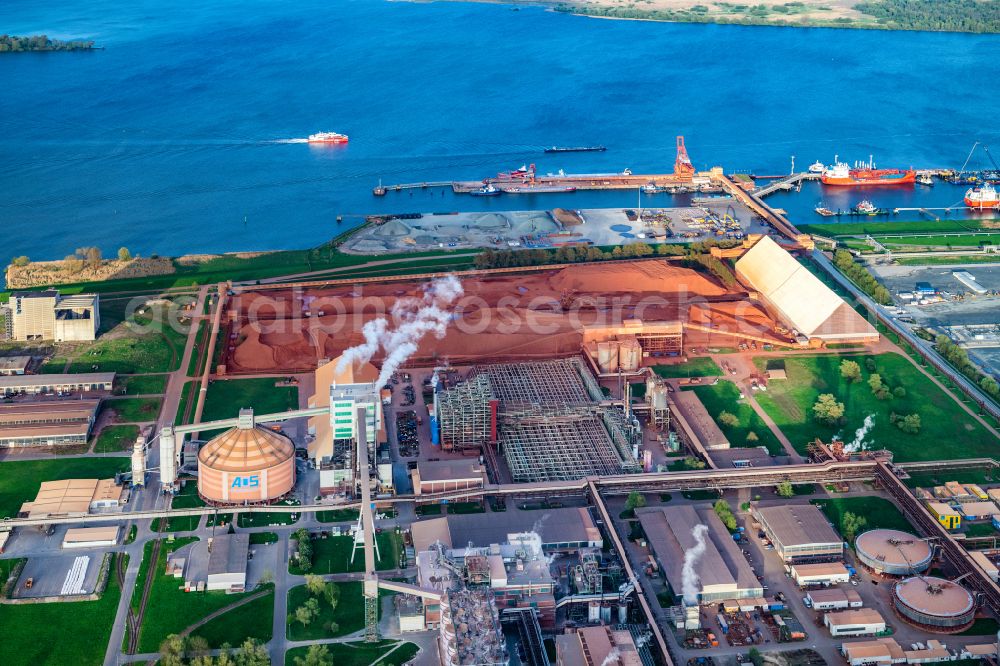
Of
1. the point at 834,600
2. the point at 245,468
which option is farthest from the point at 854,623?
the point at 245,468

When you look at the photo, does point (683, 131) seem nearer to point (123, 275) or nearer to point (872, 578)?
point (123, 275)

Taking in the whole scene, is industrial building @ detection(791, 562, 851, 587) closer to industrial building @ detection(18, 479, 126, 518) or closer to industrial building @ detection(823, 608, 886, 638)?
industrial building @ detection(823, 608, 886, 638)

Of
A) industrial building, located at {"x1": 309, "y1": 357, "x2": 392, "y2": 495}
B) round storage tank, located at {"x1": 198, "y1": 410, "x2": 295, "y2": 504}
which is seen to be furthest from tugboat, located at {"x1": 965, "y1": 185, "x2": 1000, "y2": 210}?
round storage tank, located at {"x1": 198, "y1": 410, "x2": 295, "y2": 504}

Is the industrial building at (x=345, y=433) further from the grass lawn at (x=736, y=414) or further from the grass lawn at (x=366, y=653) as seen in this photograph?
the grass lawn at (x=736, y=414)

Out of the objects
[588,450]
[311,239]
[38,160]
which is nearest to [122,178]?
[38,160]

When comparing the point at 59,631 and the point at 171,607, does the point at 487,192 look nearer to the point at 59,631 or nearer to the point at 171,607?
the point at 171,607

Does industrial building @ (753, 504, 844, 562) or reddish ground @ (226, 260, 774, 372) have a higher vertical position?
reddish ground @ (226, 260, 774, 372)

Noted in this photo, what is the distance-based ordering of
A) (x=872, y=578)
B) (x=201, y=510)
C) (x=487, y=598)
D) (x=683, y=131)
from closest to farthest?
(x=487, y=598)
(x=872, y=578)
(x=201, y=510)
(x=683, y=131)
